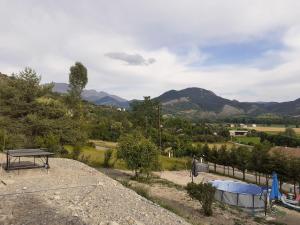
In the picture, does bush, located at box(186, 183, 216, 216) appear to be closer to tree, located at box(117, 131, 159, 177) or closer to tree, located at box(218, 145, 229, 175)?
tree, located at box(117, 131, 159, 177)

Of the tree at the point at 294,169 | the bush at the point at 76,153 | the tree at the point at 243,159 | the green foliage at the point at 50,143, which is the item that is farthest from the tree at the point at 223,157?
the green foliage at the point at 50,143

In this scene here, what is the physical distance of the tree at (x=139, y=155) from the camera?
64.6 ft

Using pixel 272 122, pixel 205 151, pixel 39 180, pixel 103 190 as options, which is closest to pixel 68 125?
pixel 39 180

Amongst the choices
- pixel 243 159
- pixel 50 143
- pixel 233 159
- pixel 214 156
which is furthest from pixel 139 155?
pixel 214 156

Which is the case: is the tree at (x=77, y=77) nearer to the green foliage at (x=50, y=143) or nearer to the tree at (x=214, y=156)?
the tree at (x=214, y=156)

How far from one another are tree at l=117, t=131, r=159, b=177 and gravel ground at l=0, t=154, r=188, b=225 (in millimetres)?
6103

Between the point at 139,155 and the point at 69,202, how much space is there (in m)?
10.3

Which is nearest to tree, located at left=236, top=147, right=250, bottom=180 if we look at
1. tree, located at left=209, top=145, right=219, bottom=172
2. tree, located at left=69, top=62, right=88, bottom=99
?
tree, located at left=209, top=145, right=219, bottom=172

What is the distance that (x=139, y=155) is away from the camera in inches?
773

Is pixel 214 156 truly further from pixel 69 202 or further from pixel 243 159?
pixel 69 202

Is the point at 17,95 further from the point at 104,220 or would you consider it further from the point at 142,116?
the point at 142,116

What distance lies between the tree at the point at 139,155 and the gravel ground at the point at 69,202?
610cm

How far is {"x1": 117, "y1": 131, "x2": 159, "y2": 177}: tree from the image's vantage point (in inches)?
775

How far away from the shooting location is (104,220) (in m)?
8.02
